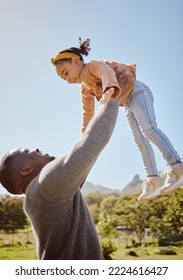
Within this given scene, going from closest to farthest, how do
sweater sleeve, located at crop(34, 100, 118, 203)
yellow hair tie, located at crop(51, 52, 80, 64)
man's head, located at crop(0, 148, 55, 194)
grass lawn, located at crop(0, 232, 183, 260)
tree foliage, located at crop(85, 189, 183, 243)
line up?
sweater sleeve, located at crop(34, 100, 118, 203) → man's head, located at crop(0, 148, 55, 194) → yellow hair tie, located at crop(51, 52, 80, 64) → grass lawn, located at crop(0, 232, 183, 260) → tree foliage, located at crop(85, 189, 183, 243)

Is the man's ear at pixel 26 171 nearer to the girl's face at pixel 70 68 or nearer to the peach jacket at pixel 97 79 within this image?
the peach jacket at pixel 97 79

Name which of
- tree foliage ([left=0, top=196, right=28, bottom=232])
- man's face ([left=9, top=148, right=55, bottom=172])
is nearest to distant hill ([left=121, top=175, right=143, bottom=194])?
tree foliage ([left=0, top=196, right=28, bottom=232])

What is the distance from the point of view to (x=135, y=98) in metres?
1.23

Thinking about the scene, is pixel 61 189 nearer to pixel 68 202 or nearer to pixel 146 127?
pixel 68 202

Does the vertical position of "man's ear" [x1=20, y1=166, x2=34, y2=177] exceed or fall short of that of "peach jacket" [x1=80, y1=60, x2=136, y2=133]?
it falls short

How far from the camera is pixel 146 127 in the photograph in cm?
121

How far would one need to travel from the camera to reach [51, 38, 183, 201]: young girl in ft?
3.82

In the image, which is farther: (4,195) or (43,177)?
(4,195)

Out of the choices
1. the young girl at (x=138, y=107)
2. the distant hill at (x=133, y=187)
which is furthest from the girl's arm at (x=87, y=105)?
the distant hill at (x=133, y=187)

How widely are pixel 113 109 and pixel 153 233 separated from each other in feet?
5.01

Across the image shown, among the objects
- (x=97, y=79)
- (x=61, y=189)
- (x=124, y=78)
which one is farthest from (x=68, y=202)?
(x=97, y=79)

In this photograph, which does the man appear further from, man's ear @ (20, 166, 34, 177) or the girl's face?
the girl's face
